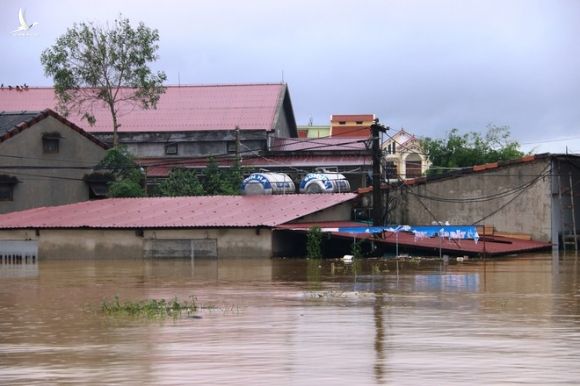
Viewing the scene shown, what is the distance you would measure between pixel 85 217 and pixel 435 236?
15127mm

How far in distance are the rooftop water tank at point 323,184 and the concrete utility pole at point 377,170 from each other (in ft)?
20.6

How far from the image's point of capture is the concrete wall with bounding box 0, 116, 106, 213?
4997cm

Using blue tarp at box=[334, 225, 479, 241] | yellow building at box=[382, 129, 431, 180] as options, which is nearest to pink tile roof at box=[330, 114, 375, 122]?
yellow building at box=[382, 129, 431, 180]

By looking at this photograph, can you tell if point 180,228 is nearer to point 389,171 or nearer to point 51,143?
point 389,171

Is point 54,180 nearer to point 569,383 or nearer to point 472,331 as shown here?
point 472,331

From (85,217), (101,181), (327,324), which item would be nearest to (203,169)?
(101,181)

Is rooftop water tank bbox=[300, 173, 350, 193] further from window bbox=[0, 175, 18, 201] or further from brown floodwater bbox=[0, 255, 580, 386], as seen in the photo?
brown floodwater bbox=[0, 255, 580, 386]

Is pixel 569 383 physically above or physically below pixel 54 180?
below

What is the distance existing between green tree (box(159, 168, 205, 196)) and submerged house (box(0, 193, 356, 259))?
234 inches

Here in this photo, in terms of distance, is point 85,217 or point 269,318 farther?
point 85,217

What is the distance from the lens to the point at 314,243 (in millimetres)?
39469

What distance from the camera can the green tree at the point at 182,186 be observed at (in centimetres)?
5234

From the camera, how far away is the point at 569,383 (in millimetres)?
11633

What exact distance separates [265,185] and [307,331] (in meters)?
30.2
